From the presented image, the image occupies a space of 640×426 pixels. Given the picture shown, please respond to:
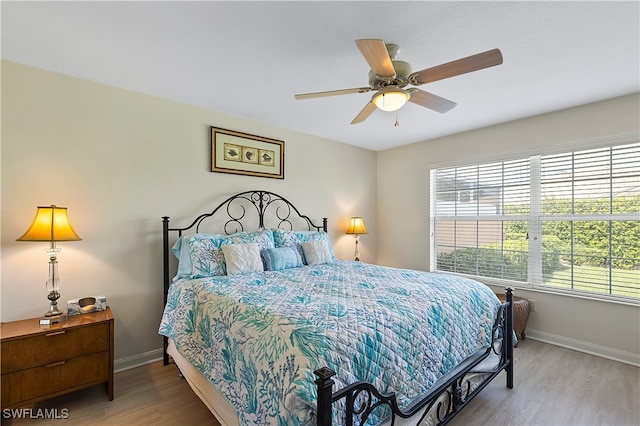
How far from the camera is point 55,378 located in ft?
6.48

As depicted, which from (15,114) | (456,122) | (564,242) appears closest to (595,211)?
(564,242)

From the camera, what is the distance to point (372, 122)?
352 cm

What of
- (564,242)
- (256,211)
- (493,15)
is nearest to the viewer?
(493,15)

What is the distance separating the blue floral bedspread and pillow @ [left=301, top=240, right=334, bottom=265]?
679 mm

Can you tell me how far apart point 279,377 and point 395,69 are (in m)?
1.86

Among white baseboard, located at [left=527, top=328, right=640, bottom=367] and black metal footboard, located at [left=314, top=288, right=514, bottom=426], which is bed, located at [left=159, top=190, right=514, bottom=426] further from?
white baseboard, located at [left=527, top=328, right=640, bottom=367]

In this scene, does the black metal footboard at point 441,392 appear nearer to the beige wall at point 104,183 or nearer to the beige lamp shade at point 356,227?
the beige lamp shade at point 356,227

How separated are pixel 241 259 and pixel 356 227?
2.00m

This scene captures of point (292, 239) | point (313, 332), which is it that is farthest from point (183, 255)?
point (313, 332)

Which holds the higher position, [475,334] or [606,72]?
[606,72]

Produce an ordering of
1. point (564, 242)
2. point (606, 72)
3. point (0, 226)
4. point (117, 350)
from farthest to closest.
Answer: point (564, 242), point (117, 350), point (606, 72), point (0, 226)

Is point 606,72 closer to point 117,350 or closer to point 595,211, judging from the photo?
point 595,211

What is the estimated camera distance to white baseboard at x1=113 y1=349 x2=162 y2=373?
8.46 ft

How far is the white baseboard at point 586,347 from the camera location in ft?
8.95
